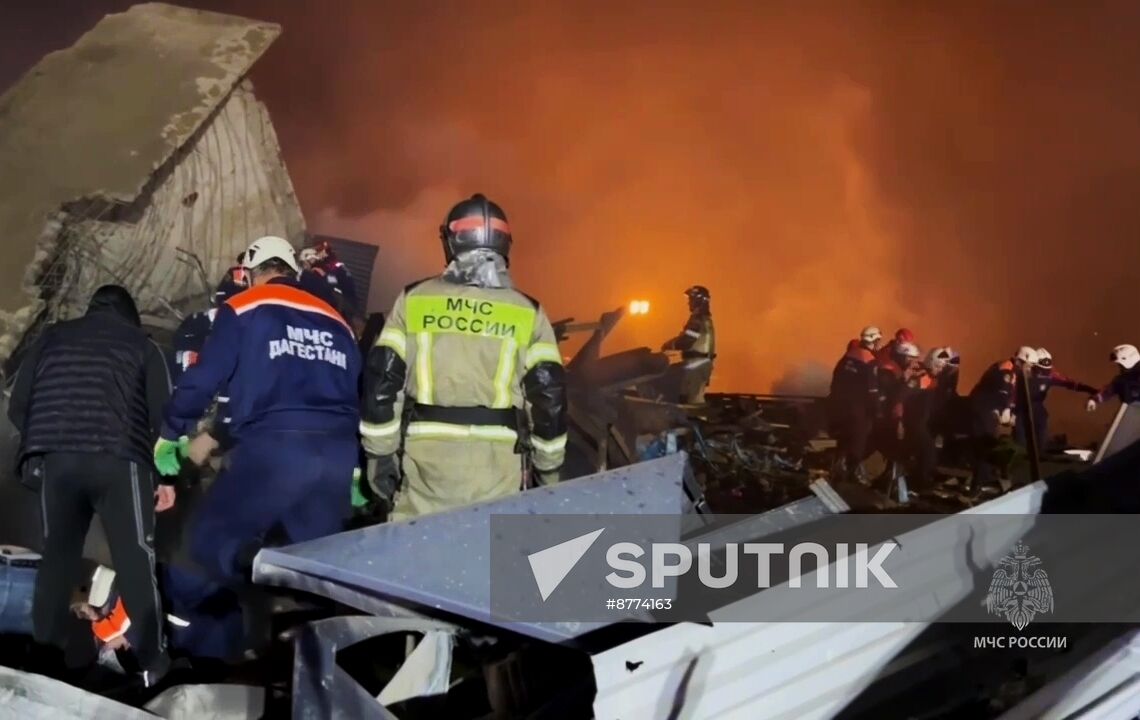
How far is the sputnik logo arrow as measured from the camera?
85.2 inches

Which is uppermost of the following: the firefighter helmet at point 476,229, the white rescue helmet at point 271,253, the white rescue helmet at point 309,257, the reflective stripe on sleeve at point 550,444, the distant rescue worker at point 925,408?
the firefighter helmet at point 476,229

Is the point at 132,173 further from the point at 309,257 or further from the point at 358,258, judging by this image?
the point at 358,258

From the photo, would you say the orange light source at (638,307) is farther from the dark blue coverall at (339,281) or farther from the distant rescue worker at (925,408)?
the dark blue coverall at (339,281)

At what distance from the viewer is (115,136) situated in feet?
17.5

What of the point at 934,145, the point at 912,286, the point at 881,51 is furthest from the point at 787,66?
the point at 912,286

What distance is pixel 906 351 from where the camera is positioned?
24.7ft

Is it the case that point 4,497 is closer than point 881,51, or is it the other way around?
point 4,497

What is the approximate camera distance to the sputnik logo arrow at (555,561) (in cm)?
216

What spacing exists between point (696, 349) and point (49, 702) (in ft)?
20.8

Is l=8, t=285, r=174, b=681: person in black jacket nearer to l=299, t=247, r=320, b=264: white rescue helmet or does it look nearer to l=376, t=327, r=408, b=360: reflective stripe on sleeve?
l=376, t=327, r=408, b=360: reflective stripe on sleeve

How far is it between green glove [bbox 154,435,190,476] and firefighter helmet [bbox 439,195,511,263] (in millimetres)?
1121

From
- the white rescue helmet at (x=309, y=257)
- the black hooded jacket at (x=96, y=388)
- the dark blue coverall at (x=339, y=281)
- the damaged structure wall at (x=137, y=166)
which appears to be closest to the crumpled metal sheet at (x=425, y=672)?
the black hooded jacket at (x=96, y=388)

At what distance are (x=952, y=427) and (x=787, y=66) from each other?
5.63m

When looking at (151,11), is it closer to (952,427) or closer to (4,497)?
(4,497)
